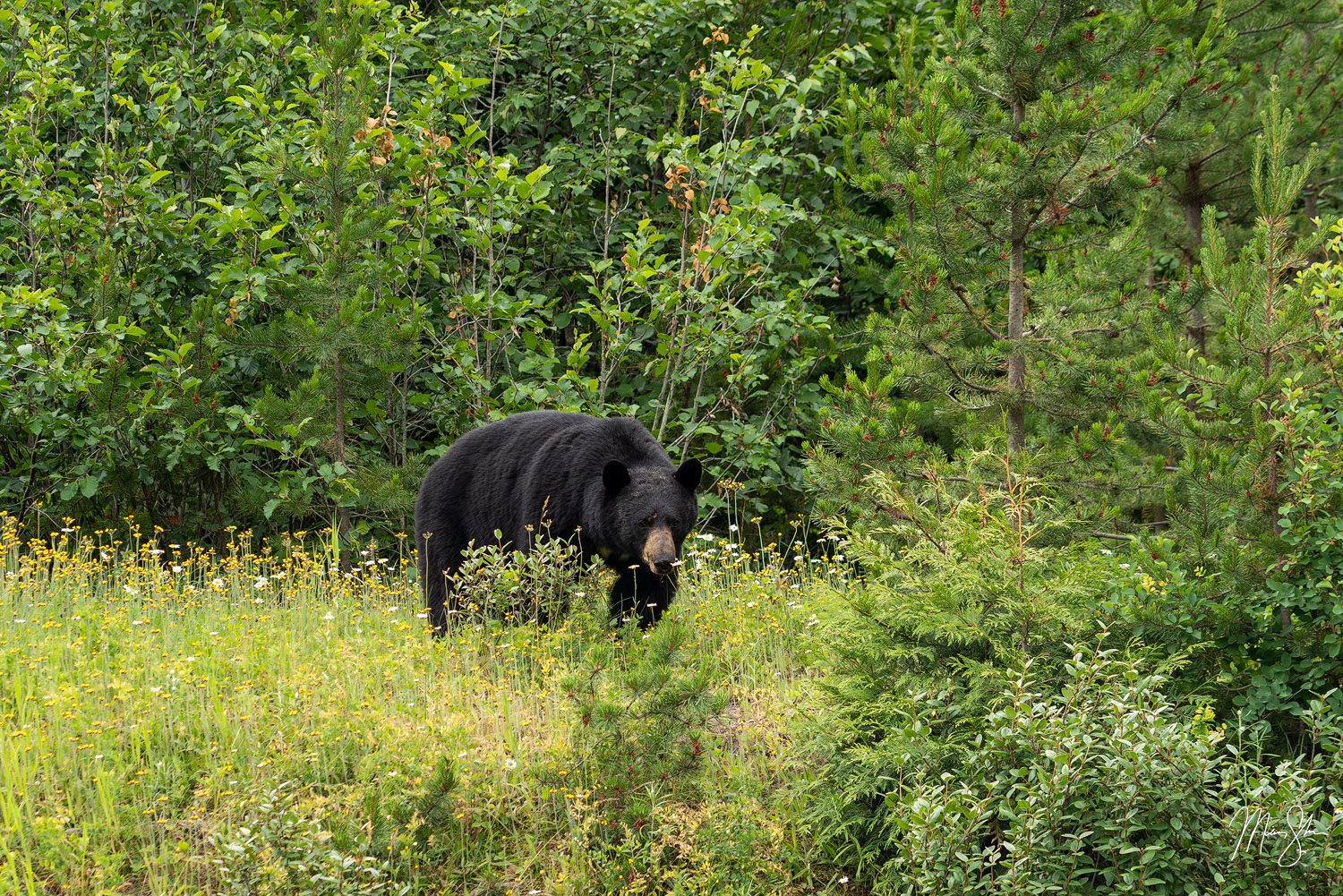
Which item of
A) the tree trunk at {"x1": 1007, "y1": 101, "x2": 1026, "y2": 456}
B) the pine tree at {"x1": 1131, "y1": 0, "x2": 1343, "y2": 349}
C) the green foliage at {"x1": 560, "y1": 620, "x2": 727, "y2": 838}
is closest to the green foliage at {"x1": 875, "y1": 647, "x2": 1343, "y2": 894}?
the green foliage at {"x1": 560, "y1": 620, "x2": 727, "y2": 838}

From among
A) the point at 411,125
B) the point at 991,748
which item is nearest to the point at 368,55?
the point at 411,125

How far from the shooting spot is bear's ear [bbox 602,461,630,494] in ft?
19.4

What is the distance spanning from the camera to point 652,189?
9.66 meters

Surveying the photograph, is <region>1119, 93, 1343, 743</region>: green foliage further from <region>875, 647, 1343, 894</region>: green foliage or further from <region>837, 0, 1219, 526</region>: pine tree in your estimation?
<region>837, 0, 1219, 526</region>: pine tree

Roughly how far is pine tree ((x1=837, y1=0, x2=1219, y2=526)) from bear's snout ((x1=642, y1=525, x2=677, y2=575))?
1.54 metres

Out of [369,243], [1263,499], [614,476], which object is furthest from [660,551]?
[369,243]

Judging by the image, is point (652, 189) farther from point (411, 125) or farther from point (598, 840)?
point (598, 840)

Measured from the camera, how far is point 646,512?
6012 millimetres

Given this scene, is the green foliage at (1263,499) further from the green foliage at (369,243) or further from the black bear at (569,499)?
the green foliage at (369,243)

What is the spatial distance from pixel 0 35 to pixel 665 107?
4885 mm

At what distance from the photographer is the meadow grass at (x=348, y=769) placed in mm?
3914

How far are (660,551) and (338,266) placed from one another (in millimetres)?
3046


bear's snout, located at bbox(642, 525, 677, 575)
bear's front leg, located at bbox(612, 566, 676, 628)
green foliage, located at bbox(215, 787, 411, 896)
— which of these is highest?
bear's snout, located at bbox(642, 525, 677, 575)
